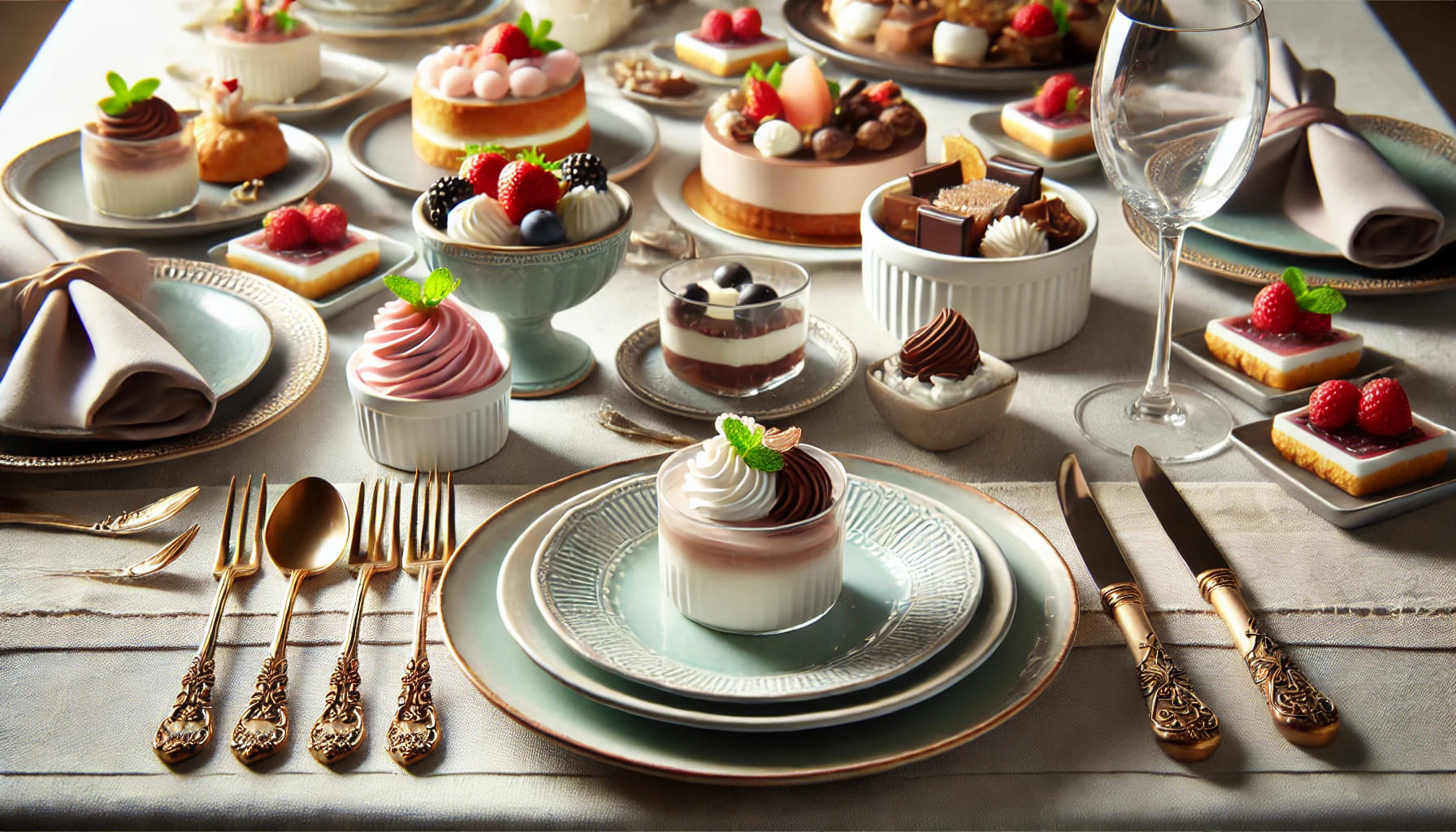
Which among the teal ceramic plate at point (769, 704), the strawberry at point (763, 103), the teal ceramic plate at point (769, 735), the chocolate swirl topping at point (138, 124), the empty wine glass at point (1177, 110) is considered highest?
the empty wine glass at point (1177, 110)

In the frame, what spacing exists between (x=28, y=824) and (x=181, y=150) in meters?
1.12

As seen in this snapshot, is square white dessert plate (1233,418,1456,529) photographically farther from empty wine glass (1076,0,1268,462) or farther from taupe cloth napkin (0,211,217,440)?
taupe cloth napkin (0,211,217,440)

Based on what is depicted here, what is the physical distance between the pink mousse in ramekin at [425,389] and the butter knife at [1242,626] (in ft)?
2.13

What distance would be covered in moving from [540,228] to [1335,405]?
82cm

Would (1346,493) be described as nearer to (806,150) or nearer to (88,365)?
(806,150)

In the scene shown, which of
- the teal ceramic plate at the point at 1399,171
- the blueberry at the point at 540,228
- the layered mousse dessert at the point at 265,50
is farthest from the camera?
the layered mousse dessert at the point at 265,50

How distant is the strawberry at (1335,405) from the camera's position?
123 cm

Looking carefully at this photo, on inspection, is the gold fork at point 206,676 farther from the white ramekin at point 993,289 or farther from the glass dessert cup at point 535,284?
the white ramekin at point 993,289

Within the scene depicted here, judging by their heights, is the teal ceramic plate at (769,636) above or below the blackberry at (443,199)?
below

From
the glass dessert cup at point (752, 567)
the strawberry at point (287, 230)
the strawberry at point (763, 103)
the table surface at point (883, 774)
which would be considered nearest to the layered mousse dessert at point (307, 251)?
the strawberry at point (287, 230)

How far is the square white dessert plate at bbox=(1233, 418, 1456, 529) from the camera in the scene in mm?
1169

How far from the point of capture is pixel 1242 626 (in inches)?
40.1

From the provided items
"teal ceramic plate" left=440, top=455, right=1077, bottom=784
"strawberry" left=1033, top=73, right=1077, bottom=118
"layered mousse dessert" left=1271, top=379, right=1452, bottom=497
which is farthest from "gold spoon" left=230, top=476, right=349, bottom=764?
"strawberry" left=1033, top=73, right=1077, bottom=118

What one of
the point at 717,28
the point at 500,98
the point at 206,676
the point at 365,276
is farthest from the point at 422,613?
the point at 717,28
